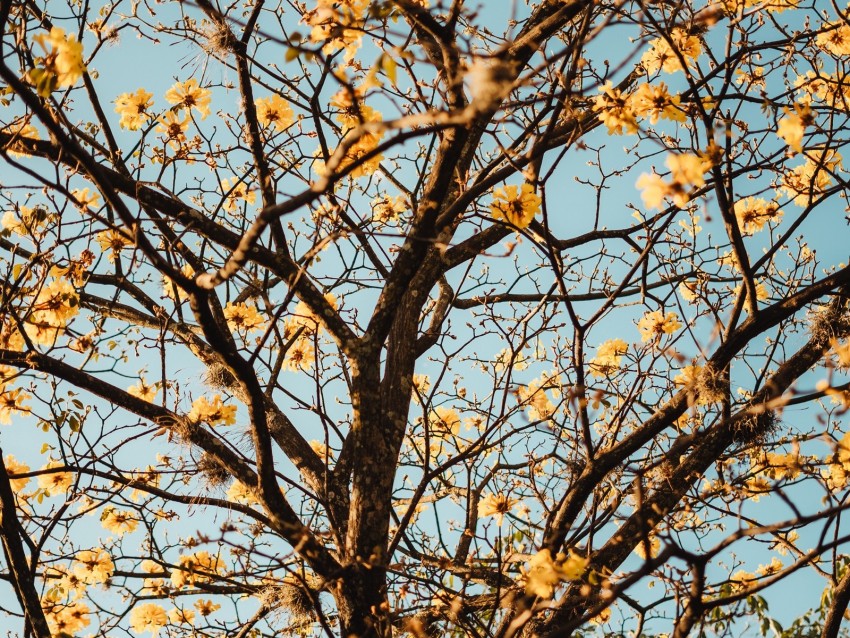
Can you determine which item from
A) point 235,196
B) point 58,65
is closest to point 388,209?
point 235,196

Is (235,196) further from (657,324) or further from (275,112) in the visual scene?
(657,324)

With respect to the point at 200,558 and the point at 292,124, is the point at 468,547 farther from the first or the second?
the point at 292,124

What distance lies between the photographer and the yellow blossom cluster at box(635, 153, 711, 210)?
67.6 inches

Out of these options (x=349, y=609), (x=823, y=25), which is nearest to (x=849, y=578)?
(x=349, y=609)

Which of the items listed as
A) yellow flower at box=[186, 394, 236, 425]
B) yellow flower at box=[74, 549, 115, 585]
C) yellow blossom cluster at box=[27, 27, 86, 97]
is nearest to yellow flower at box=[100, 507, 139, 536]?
yellow flower at box=[74, 549, 115, 585]

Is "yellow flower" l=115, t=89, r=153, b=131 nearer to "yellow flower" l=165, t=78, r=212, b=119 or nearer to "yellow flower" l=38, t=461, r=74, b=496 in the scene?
"yellow flower" l=165, t=78, r=212, b=119

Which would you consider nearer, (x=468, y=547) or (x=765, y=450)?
(x=765, y=450)

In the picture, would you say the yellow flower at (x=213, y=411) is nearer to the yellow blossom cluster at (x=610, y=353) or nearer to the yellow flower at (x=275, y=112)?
the yellow flower at (x=275, y=112)

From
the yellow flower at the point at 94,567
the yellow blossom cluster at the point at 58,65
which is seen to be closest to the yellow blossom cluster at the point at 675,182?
the yellow blossom cluster at the point at 58,65

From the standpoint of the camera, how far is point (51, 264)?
2844 millimetres

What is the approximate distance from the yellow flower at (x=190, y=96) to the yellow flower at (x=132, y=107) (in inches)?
4.9

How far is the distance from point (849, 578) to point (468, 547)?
186 centimetres

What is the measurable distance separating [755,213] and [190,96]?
2.85 meters

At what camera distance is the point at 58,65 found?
1897 millimetres
